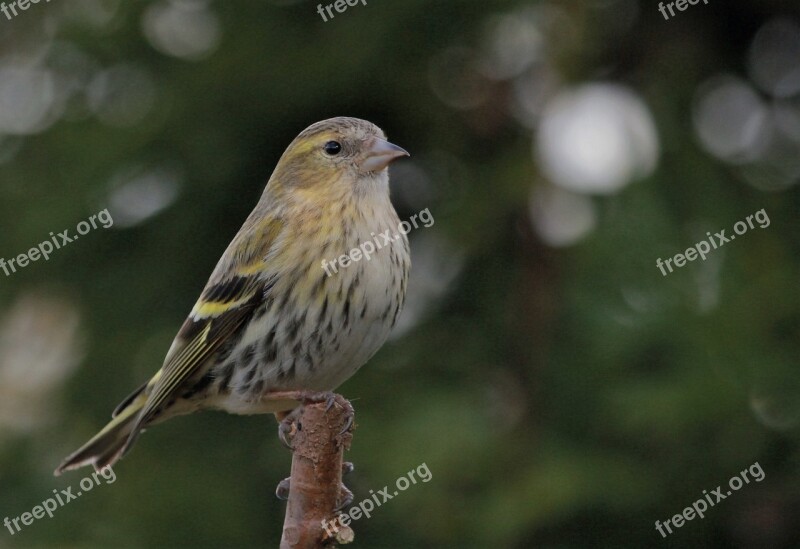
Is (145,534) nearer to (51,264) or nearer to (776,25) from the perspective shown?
(51,264)

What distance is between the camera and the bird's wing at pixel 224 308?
456cm

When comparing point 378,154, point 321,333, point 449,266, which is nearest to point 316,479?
point 321,333

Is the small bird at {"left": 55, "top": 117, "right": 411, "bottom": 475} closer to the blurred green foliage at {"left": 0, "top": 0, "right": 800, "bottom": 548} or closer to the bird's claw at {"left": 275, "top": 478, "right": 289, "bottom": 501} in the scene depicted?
the bird's claw at {"left": 275, "top": 478, "right": 289, "bottom": 501}

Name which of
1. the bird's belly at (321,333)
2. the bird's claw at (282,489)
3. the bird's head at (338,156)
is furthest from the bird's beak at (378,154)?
the bird's claw at (282,489)

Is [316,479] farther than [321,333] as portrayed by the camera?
No

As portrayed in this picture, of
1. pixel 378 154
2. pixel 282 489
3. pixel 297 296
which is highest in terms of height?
pixel 378 154

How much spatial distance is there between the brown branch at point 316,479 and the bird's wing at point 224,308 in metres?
1.17

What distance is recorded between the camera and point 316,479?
3.33 meters

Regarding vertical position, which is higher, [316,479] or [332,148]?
[332,148]

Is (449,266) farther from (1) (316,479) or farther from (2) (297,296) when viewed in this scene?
(1) (316,479)

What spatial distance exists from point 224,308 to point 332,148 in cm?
75

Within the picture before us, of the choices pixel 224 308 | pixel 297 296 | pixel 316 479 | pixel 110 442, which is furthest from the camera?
pixel 110 442

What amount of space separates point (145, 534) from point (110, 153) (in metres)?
1.98

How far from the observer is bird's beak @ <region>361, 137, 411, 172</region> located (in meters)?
4.62
